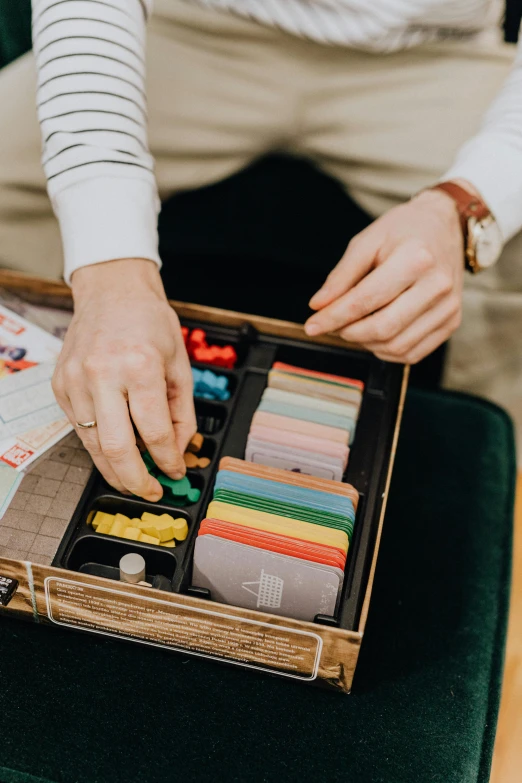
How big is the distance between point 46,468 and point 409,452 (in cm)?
49

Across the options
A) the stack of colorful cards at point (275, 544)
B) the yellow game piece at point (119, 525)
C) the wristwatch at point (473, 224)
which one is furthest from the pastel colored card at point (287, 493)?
the wristwatch at point (473, 224)

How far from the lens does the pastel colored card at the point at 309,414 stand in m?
0.83

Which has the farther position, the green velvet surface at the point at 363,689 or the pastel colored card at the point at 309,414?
the pastel colored card at the point at 309,414

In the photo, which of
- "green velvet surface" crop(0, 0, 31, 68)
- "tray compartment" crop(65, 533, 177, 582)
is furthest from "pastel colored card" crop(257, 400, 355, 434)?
"green velvet surface" crop(0, 0, 31, 68)

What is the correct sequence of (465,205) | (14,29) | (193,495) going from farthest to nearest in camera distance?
(14,29) → (465,205) → (193,495)

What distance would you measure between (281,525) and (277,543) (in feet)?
0.08

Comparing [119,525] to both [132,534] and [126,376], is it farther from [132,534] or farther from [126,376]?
[126,376]

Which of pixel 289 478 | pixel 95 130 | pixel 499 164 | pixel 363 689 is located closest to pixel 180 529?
pixel 289 478

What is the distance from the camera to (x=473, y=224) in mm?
894

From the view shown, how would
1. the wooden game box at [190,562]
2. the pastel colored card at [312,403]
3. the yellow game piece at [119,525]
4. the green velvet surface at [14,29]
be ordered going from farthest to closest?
the green velvet surface at [14,29], the pastel colored card at [312,403], the yellow game piece at [119,525], the wooden game box at [190,562]

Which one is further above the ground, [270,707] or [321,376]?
[321,376]

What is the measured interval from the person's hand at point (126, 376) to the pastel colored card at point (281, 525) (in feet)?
0.26

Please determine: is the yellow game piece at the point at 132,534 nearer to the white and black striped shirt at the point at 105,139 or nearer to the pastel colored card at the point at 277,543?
the pastel colored card at the point at 277,543

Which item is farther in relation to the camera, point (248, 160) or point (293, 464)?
point (248, 160)
